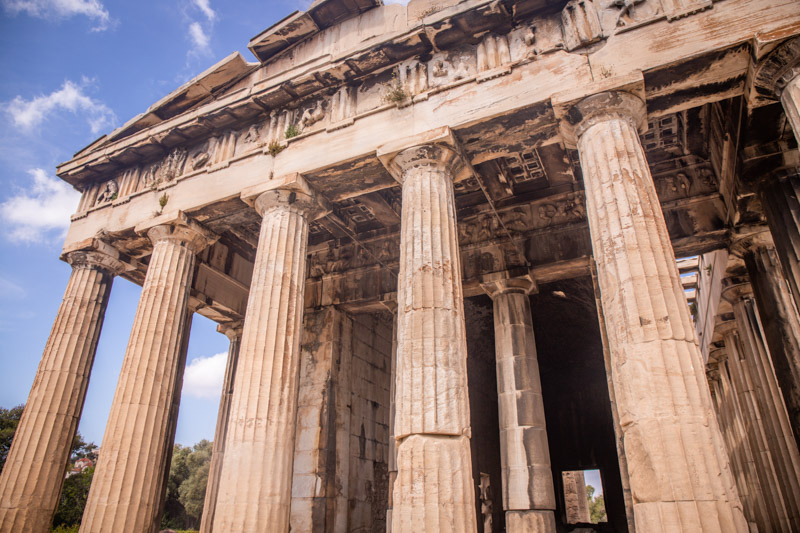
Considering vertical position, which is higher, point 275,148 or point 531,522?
point 275,148

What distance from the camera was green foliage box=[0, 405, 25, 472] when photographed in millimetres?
31281

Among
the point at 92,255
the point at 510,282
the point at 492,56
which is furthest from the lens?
the point at 92,255

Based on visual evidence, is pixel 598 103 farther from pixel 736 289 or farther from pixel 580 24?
pixel 736 289

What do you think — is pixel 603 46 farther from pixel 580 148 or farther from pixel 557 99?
pixel 580 148

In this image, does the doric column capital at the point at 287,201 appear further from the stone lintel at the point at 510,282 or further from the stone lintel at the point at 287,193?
the stone lintel at the point at 510,282

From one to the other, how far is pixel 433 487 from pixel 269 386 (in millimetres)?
3831

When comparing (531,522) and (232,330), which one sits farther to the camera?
(232,330)

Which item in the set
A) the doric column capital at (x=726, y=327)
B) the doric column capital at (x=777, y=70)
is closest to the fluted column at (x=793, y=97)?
the doric column capital at (x=777, y=70)

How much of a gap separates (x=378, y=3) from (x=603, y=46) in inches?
209

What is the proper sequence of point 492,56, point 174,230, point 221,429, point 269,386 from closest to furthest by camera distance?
point 269,386, point 492,56, point 174,230, point 221,429

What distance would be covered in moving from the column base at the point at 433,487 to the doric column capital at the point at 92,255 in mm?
10336

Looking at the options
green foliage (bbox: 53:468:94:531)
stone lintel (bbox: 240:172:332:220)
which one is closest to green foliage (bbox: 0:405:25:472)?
green foliage (bbox: 53:468:94:531)

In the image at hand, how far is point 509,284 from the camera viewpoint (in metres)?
13.6

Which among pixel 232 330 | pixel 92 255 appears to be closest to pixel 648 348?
pixel 92 255
